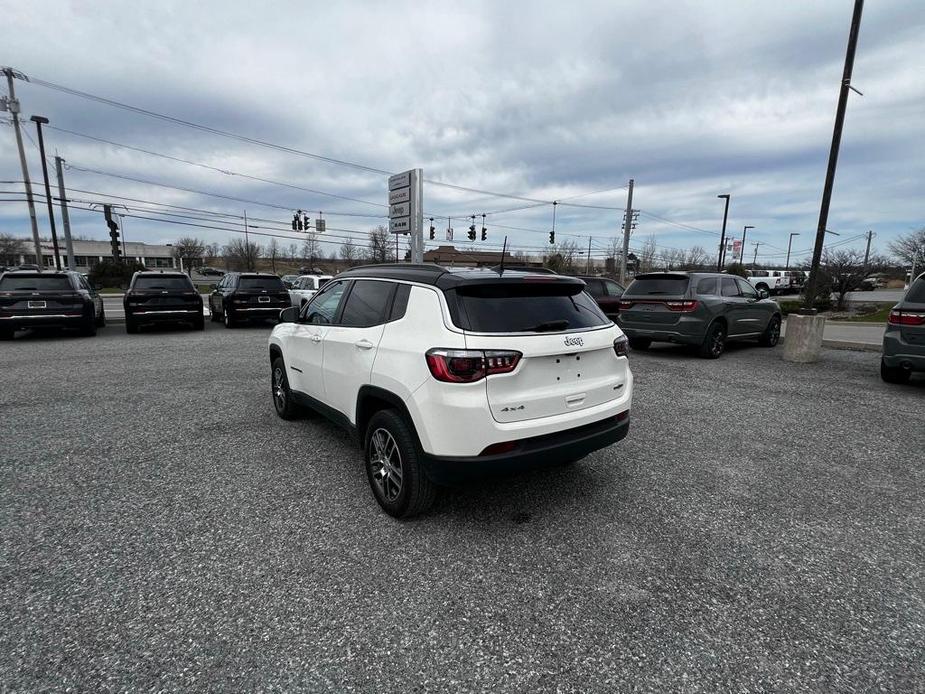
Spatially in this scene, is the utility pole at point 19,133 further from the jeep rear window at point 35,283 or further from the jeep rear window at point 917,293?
the jeep rear window at point 917,293

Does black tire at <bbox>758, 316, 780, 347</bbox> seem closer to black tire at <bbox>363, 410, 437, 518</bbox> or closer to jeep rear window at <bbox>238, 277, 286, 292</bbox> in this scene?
black tire at <bbox>363, 410, 437, 518</bbox>

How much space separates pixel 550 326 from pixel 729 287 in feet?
A: 26.4

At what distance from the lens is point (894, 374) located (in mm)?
6992

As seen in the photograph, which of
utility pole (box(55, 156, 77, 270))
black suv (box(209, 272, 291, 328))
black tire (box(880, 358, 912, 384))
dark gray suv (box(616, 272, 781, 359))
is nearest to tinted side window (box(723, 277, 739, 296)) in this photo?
dark gray suv (box(616, 272, 781, 359))

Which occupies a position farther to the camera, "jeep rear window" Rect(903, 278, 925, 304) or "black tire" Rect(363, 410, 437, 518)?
"jeep rear window" Rect(903, 278, 925, 304)

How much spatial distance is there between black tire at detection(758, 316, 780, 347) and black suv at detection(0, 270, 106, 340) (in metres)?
15.3

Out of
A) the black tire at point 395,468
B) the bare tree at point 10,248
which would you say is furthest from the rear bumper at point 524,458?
the bare tree at point 10,248

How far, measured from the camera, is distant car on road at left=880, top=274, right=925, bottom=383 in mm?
6129

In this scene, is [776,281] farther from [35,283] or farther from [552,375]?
[35,283]

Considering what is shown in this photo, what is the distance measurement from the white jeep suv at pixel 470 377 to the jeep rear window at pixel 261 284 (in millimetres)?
11377

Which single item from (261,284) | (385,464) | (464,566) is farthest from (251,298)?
(464,566)

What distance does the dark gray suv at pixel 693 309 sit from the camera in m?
8.73

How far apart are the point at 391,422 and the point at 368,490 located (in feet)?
2.87

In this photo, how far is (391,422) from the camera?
3027 mm
